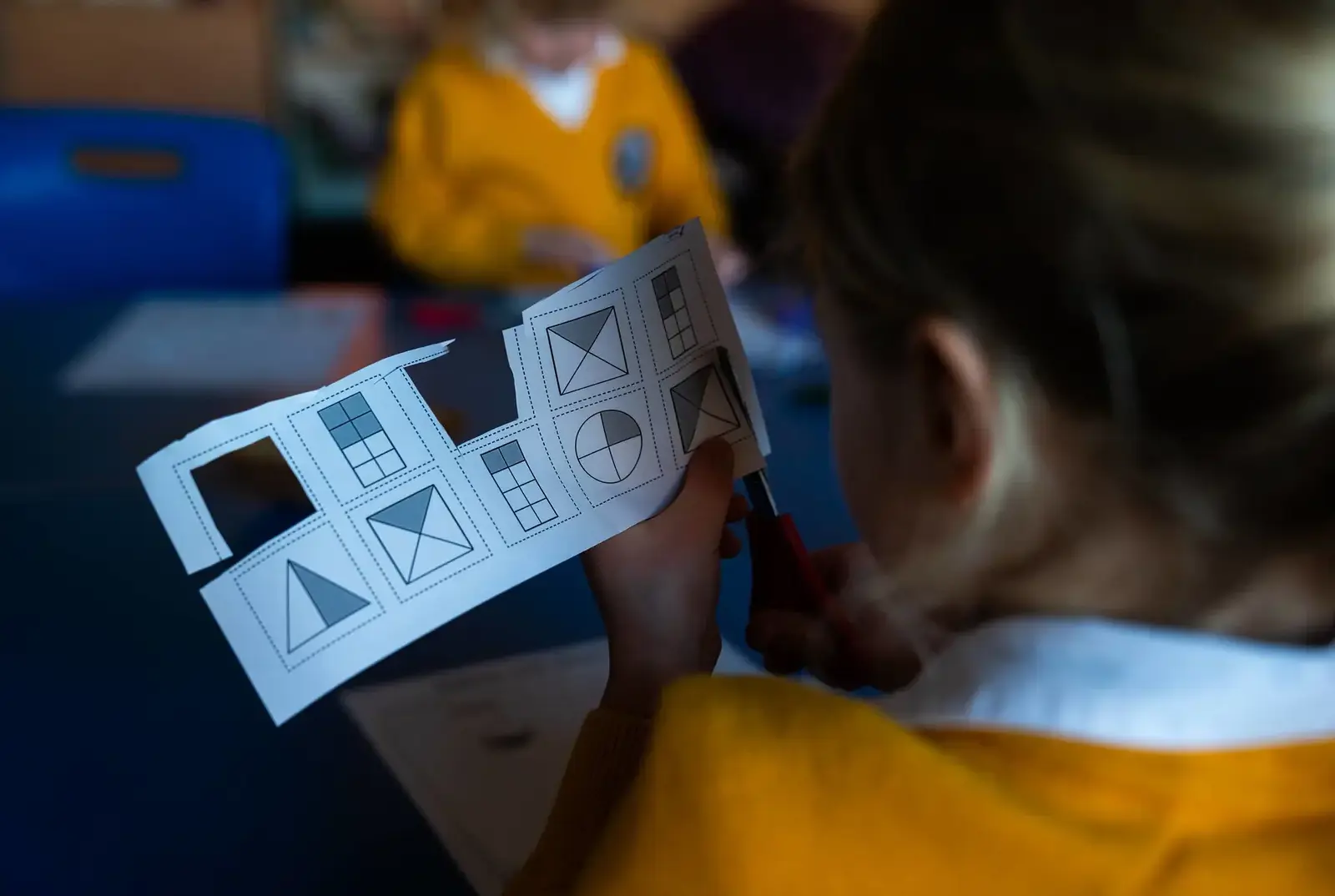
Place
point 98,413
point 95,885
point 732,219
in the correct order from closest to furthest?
point 95,885
point 98,413
point 732,219

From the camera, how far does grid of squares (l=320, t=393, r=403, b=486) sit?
1.61 feet

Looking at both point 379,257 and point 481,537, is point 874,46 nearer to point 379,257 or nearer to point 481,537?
point 481,537

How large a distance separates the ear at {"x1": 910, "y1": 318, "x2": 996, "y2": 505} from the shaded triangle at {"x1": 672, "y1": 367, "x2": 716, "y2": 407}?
166 millimetres

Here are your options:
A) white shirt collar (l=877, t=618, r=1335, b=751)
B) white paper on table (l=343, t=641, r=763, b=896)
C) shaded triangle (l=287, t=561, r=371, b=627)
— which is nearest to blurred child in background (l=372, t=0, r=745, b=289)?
white paper on table (l=343, t=641, r=763, b=896)

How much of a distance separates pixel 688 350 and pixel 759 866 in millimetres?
265

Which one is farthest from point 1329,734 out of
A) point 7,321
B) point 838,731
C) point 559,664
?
point 7,321

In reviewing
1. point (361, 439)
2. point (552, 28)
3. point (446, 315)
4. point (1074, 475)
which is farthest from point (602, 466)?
point (552, 28)

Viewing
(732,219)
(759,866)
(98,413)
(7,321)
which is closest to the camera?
(759,866)

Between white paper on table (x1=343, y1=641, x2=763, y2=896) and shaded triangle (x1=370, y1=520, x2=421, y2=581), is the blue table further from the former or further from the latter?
shaded triangle (x1=370, y1=520, x2=421, y2=581)

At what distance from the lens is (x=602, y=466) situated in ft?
1.74

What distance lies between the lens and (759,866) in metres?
0.35

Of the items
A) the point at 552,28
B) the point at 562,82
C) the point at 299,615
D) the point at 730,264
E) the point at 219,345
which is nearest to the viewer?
the point at 299,615

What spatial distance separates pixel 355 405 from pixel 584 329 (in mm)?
113

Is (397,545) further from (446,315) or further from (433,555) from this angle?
(446,315)
